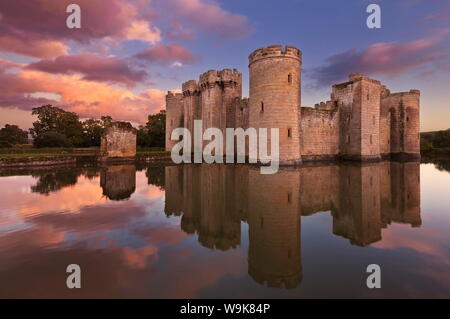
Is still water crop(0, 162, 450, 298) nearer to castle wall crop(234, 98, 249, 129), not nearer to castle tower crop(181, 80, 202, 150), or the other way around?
castle wall crop(234, 98, 249, 129)

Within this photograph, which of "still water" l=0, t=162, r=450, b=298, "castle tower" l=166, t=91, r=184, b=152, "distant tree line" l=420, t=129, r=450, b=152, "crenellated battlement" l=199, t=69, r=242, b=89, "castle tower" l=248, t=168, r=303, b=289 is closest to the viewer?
"still water" l=0, t=162, r=450, b=298

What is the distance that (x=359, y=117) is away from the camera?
23.3m

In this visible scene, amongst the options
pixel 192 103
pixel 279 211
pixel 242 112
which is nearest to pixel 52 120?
pixel 192 103

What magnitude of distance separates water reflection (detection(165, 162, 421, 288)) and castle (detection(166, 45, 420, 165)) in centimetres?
777

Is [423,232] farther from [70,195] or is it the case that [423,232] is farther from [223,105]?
[223,105]

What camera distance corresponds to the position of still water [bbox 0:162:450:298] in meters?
3.49

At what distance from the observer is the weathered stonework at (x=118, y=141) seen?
1005 inches

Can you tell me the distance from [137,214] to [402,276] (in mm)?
6484

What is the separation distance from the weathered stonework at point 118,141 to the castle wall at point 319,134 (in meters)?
17.5

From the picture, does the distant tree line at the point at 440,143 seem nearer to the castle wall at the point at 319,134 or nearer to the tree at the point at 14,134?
the castle wall at the point at 319,134

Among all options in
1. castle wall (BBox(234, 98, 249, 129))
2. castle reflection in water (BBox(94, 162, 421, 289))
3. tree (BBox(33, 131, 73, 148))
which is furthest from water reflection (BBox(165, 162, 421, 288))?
tree (BBox(33, 131, 73, 148))

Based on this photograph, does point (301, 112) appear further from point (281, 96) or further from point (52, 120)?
point (52, 120)

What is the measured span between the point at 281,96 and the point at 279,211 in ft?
42.0
